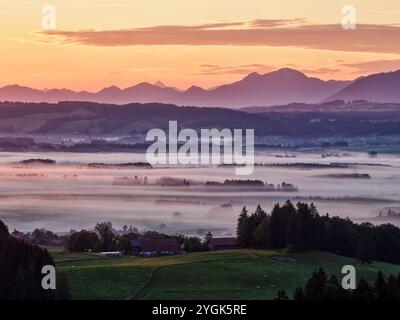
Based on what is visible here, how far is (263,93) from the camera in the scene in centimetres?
4175

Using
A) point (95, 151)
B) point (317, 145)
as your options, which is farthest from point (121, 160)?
point (317, 145)

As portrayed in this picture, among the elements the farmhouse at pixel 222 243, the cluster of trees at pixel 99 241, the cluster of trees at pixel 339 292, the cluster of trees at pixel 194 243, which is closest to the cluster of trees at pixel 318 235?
the farmhouse at pixel 222 243

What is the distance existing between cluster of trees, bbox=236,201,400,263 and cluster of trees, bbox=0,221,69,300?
8766 mm

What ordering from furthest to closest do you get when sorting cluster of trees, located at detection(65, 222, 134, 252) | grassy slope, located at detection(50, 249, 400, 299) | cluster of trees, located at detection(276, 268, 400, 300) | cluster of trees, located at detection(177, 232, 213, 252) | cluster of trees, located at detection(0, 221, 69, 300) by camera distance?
1. cluster of trees, located at detection(177, 232, 213, 252)
2. cluster of trees, located at detection(65, 222, 134, 252)
3. grassy slope, located at detection(50, 249, 400, 299)
4. cluster of trees, located at detection(0, 221, 69, 300)
5. cluster of trees, located at detection(276, 268, 400, 300)

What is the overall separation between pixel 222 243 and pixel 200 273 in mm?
5498

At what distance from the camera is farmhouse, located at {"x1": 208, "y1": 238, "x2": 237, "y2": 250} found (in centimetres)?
2703

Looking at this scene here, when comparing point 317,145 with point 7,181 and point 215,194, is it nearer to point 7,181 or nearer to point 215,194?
point 215,194

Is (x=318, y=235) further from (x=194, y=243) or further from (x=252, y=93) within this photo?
(x=252, y=93)

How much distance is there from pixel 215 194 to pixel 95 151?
24.2 feet

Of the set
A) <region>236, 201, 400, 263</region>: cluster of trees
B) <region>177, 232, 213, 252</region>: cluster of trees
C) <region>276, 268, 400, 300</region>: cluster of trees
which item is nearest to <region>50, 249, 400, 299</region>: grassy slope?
<region>236, 201, 400, 263</region>: cluster of trees

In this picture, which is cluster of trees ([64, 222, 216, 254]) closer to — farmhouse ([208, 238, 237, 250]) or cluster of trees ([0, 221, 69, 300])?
farmhouse ([208, 238, 237, 250])

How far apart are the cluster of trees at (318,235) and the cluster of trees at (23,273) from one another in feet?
28.8

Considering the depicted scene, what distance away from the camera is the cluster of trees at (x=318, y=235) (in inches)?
961

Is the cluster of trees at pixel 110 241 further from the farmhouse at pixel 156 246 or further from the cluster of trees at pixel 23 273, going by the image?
the cluster of trees at pixel 23 273
